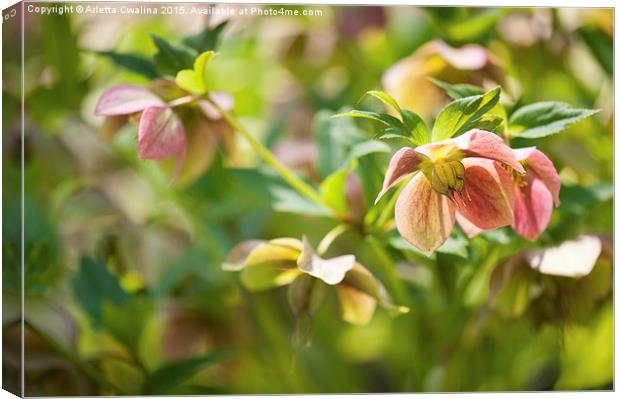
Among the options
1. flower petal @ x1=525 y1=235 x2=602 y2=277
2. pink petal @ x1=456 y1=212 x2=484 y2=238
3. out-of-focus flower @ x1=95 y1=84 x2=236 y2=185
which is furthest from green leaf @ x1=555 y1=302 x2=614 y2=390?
out-of-focus flower @ x1=95 y1=84 x2=236 y2=185

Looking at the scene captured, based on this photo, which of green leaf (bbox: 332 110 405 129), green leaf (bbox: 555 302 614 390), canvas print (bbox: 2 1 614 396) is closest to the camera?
green leaf (bbox: 332 110 405 129)

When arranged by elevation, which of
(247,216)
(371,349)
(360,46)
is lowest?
(371,349)

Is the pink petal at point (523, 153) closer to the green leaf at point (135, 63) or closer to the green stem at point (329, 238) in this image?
the green stem at point (329, 238)

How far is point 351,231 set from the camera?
2.21 ft

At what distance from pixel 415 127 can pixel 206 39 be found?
0.62ft

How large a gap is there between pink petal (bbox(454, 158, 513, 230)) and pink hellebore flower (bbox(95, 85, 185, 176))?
0.64ft

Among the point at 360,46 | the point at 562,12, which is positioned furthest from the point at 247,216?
the point at 562,12

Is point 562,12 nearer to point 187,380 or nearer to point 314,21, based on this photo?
point 314,21

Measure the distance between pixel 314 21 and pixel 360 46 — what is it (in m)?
0.05

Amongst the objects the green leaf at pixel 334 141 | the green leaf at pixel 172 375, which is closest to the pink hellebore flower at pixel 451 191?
the green leaf at pixel 334 141

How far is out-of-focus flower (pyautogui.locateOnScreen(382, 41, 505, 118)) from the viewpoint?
27.4 inches

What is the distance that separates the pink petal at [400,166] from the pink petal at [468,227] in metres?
0.06

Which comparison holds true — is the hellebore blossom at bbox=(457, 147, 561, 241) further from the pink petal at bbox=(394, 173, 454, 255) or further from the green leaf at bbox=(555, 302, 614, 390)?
the green leaf at bbox=(555, 302, 614, 390)

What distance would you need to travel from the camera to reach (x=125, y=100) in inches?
25.1
